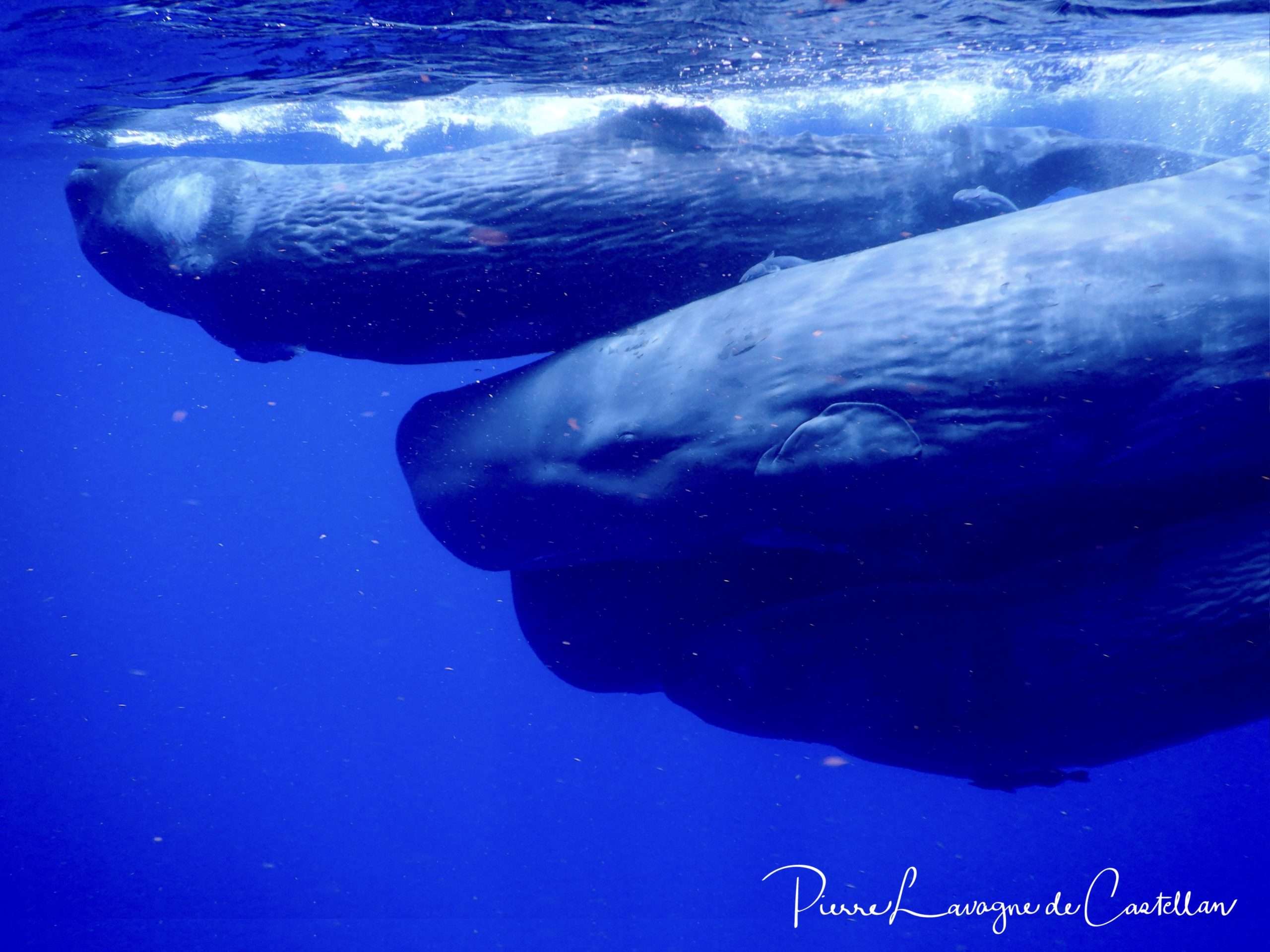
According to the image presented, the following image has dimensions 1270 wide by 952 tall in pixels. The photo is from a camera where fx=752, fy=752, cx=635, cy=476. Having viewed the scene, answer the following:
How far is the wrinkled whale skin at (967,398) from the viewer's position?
8.51 feet

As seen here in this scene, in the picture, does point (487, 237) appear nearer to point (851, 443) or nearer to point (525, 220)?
point (525, 220)

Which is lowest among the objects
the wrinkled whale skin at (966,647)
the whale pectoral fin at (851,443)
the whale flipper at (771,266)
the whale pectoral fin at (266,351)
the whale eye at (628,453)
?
the wrinkled whale skin at (966,647)

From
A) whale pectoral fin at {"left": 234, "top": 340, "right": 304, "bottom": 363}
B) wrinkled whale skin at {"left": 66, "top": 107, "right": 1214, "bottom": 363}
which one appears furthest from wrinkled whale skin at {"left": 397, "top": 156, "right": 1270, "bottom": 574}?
whale pectoral fin at {"left": 234, "top": 340, "right": 304, "bottom": 363}

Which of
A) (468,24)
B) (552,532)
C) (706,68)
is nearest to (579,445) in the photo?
(552,532)

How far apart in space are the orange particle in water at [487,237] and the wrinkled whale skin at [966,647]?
1.70 meters

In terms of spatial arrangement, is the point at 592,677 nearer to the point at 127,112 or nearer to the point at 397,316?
the point at 397,316

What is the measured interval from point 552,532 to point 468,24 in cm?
557

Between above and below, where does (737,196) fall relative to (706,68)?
below

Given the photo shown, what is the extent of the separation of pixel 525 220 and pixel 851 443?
1.98 m

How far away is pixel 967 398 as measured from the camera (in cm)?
271

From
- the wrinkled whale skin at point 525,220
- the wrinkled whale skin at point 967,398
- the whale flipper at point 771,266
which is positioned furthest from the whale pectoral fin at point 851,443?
the wrinkled whale skin at point 525,220

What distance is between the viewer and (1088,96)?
11.6 meters

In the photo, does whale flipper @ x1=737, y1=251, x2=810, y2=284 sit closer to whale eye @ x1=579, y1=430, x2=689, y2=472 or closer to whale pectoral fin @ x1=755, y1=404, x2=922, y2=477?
whale eye @ x1=579, y1=430, x2=689, y2=472

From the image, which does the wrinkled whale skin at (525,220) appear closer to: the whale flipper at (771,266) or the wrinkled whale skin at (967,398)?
the whale flipper at (771,266)
